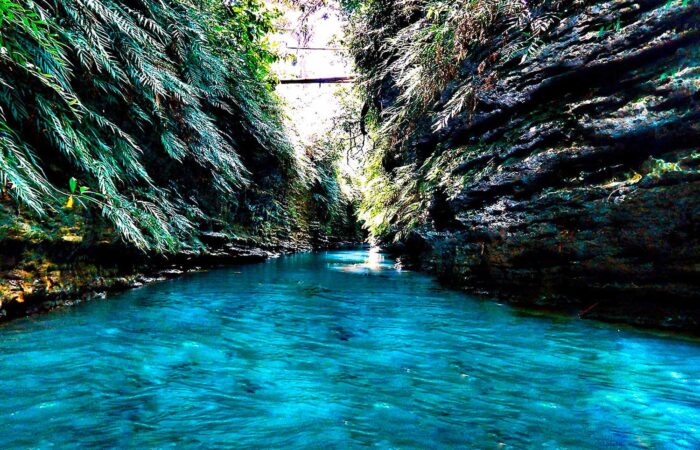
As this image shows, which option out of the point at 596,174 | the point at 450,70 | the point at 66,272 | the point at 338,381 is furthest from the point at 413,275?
the point at 66,272

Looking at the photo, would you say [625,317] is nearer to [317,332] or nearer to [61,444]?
[317,332]

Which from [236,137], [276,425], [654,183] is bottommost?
[276,425]

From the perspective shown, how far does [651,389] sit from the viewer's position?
2.14 m

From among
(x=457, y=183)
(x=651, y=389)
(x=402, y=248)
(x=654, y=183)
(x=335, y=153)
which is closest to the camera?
(x=651, y=389)

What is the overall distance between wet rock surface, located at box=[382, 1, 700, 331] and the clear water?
1.58 ft

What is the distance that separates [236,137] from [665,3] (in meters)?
7.40

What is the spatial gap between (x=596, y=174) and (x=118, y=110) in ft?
16.6

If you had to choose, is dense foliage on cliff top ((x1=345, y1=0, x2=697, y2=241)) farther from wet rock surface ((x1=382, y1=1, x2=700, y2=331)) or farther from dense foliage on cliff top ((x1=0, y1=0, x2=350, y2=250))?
dense foliage on cliff top ((x1=0, y1=0, x2=350, y2=250))

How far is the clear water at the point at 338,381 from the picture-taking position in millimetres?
1682

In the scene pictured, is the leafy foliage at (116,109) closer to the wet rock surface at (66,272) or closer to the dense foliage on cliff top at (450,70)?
the wet rock surface at (66,272)

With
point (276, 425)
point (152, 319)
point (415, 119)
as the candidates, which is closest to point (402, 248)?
point (415, 119)

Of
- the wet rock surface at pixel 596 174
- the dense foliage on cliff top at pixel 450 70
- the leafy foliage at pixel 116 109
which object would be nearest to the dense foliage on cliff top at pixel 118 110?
the leafy foliage at pixel 116 109

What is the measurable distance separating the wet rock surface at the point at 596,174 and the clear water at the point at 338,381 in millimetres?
481

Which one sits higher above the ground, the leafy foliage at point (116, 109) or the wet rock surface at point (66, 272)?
the leafy foliage at point (116, 109)
